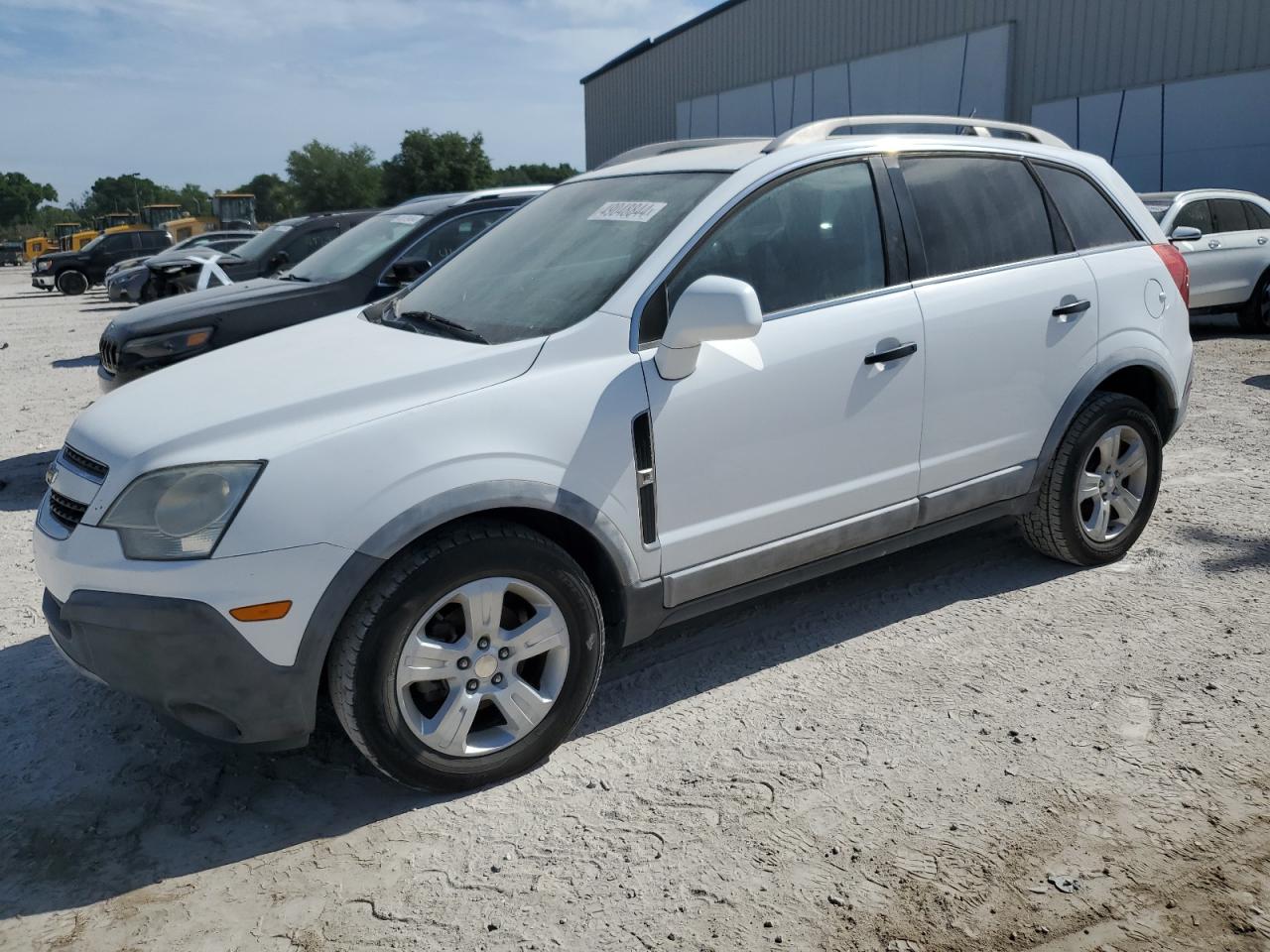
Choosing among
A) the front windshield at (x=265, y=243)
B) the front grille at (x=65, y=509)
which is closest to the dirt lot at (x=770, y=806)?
the front grille at (x=65, y=509)

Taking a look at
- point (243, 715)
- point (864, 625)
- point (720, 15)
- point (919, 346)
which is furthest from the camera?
point (720, 15)

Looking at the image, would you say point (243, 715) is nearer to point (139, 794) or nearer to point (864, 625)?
point (139, 794)

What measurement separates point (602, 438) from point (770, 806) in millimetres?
1165

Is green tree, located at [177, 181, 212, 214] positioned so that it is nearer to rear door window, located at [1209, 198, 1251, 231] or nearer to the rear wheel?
the rear wheel

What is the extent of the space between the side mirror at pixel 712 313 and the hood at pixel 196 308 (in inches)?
177

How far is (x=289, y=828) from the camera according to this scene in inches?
120

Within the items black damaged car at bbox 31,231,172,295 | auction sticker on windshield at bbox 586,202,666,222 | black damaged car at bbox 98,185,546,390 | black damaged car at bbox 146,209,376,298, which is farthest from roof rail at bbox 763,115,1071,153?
black damaged car at bbox 31,231,172,295

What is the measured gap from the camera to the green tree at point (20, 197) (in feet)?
319

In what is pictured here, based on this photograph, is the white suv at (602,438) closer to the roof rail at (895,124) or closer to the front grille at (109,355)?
the roof rail at (895,124)

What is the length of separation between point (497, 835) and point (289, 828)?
0.61 metres

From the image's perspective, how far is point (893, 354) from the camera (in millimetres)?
3762

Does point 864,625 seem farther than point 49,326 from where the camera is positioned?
No

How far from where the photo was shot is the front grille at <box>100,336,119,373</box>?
262 inches

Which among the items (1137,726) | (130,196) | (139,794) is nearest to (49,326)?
(139,794)
